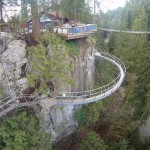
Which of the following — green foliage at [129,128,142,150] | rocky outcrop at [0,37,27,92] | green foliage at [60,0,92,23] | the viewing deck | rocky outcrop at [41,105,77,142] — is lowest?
green foliage at [129,128,142,150]

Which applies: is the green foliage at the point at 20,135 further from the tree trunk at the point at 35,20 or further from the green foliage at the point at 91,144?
the tree trunk at the point at 35,20

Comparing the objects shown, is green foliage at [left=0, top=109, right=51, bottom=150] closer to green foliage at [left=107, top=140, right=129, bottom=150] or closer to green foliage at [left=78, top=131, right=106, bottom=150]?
green foliage at [left=78, top=131, right=106, bottom=150]

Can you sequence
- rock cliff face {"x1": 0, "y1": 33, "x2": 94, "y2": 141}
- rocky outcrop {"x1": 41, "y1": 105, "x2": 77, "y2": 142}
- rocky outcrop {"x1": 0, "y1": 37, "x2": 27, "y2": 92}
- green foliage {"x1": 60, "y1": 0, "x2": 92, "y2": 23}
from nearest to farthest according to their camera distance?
rocky outcrop {"x1": 0, "y1": 37, "x2": 27, "y2": 92}, rock cliff face {"x1": 0, "y1": 33, "x2": 94, "y2": 141}, rocky outcrop {"x1": 41, "y1": 105, "x2": 77, "y2": 142}, green foliage {"x1": 60, "y1": 0, "x2": 92, "y2": 23}

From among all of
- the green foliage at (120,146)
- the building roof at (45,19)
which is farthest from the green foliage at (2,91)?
the green foliage at (120,146)

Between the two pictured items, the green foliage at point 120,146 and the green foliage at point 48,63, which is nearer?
the green foliage at point 48,63

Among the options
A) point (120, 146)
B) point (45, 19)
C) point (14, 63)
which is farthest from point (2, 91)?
point (120, 146)

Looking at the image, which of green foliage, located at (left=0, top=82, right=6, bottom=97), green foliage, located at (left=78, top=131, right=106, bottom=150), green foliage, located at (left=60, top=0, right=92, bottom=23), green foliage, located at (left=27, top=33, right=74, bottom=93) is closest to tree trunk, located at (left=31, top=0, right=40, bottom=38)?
green foliage, located at (left=27, top=33, right=74, bottom=93)

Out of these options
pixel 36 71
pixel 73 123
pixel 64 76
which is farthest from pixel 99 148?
pixel 36 71

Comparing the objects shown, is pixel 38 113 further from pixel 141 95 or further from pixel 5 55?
pixel 141 95
